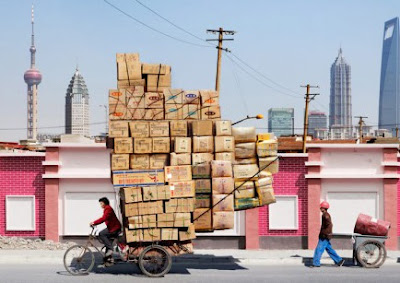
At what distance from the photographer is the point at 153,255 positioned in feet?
52.2

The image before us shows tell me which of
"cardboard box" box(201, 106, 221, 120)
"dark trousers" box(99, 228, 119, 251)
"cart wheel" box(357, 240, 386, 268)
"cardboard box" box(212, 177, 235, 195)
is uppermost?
"cardboard box" box(201, 106, 221, 120)

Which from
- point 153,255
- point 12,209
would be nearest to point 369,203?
point 153,255

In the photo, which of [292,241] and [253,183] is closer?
[253,183]

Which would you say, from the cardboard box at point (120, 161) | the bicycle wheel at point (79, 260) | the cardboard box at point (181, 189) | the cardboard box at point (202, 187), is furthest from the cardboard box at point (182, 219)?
the bicycle wheel at point (79, 260)

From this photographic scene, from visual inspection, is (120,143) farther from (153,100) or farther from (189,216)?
(189,216)

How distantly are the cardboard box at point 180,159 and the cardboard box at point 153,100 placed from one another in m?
1.17

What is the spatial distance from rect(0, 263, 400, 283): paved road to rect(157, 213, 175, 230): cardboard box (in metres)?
1.24

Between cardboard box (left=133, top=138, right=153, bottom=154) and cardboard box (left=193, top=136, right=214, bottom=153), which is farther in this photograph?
cardboard box (left=193, top=136, right=214, bottom=153)

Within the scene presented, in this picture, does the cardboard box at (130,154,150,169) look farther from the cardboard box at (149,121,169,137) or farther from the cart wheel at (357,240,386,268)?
the cart wheel at (357,240,386,268)

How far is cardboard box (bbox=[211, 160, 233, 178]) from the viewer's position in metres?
15.8

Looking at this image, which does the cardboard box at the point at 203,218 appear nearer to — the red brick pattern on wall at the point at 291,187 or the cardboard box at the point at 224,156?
the cardboard box at the point at 224,156

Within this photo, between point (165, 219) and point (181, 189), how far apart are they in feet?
2.57

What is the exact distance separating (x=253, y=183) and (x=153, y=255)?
2884 millimetres

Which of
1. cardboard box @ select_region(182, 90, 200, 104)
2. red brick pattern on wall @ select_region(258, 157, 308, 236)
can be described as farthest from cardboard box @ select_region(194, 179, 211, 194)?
red brick pattern on wall @ select_region(258, 157, 308, 236)
